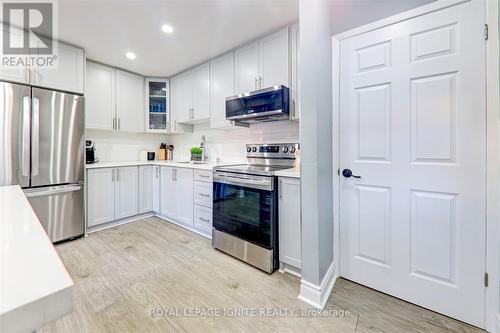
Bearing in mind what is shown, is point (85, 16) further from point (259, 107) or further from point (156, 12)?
point (259, 107)

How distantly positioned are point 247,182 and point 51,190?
229 cm

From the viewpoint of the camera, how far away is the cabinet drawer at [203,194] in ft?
9.07

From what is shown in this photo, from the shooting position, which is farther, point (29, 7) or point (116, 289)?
point (29, 7)

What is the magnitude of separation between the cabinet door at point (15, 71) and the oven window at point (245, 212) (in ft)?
7.71

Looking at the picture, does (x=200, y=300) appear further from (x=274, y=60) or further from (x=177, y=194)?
(x=274, y=60)

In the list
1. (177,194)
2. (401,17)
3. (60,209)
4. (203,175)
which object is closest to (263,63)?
(401,17)

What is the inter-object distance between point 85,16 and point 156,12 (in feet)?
2.37

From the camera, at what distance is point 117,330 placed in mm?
1405

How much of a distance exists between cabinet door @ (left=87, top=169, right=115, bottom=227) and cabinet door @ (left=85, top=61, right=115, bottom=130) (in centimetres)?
71

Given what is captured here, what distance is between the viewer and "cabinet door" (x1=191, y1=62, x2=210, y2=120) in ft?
10.5

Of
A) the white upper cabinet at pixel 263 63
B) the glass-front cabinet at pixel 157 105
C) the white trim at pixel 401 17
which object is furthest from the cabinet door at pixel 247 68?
the glass-front cabinet at pixel 157 105

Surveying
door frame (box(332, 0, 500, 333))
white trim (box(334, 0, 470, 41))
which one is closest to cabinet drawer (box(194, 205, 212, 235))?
white trim (box(334, 0, 470, 41))

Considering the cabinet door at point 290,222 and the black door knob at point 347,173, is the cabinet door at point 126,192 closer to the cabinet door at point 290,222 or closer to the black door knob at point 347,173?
the cabinet door at point 290,222

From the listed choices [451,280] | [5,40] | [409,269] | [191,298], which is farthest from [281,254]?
[5,40]
